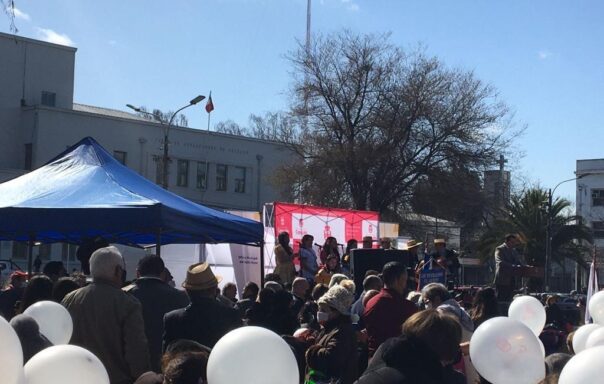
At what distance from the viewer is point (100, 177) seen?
998cm

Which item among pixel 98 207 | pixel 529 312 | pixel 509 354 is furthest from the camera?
pixel 98 207

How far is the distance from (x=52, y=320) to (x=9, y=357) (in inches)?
96.3

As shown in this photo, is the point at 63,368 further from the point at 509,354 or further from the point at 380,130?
the point at 380,130

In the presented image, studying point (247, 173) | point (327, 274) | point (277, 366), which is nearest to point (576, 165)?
point (247, 173)

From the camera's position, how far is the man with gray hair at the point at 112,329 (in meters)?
5.83

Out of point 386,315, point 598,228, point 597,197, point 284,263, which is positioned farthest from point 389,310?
point 597,197

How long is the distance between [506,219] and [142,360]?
116ft

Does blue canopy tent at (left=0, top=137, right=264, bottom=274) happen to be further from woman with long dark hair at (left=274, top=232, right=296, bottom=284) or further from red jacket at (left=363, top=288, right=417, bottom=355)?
woman with long dark hair at (left=274, top=232, right=296, bottom=284)

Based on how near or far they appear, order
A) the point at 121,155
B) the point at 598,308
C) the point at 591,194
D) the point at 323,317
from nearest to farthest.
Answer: the point at 323,317 < the point at 598,308 < the point at 121,155 < the point at 591,194

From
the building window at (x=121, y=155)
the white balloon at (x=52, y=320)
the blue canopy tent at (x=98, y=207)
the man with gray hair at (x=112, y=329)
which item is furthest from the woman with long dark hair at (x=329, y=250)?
the building window at (x=121, y=155)

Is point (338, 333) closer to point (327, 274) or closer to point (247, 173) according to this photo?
point (327, 274)

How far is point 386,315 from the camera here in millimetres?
7211

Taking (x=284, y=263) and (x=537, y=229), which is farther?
(x=537, y=229)

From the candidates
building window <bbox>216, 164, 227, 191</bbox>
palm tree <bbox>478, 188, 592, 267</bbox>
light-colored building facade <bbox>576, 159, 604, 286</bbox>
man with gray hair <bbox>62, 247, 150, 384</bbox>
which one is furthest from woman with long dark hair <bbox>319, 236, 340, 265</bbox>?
light-colored building facade <bbox>576, 159, 604, 286</bbox>
